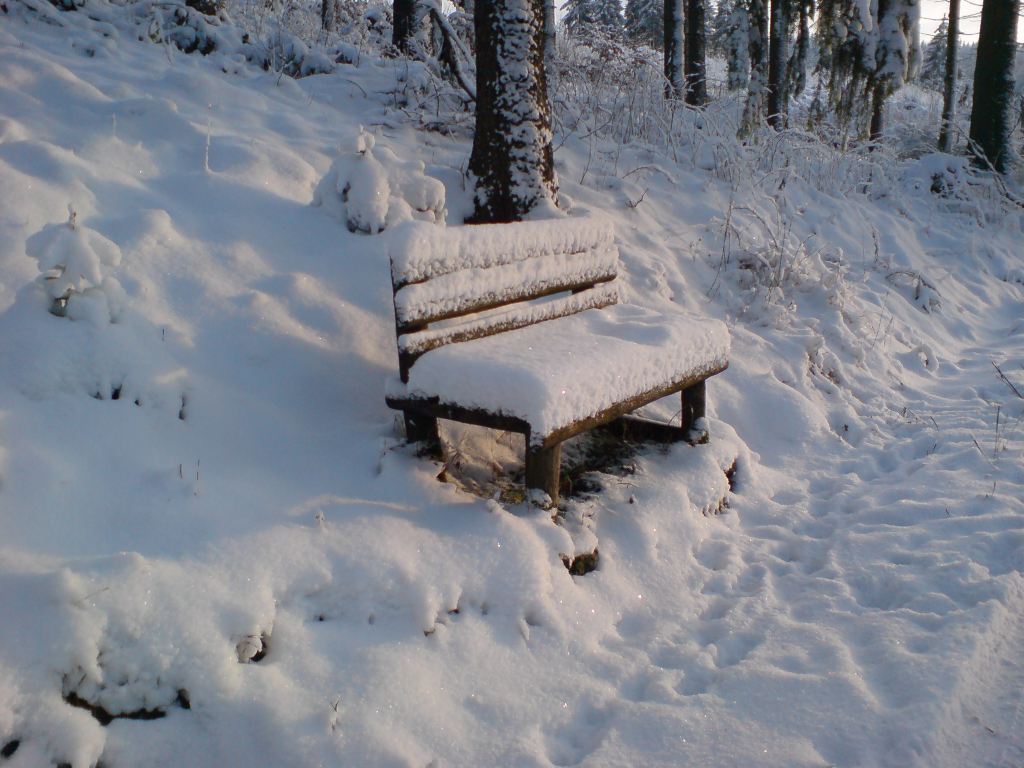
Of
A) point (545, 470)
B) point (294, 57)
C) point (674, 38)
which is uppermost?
point (674, 38)

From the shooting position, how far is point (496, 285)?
2693 millimetres

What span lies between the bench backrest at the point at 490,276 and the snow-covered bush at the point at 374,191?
1.07m

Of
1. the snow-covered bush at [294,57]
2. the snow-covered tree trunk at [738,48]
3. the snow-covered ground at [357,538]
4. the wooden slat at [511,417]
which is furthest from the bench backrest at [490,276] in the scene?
the snow-covered tree trunk at [738,48]

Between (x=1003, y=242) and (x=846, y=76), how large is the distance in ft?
11.4

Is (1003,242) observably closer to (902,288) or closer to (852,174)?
(852,174)

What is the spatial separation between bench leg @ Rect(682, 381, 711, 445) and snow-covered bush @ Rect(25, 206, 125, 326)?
7.84 ft

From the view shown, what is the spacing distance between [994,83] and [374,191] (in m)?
9.66

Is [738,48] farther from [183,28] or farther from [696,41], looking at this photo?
[183,28]

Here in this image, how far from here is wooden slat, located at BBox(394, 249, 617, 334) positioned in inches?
93.8

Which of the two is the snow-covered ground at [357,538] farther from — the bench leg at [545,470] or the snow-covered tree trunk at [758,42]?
the snow-covered tree trunk at [758,42]

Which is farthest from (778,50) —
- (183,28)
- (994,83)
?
(183,28)

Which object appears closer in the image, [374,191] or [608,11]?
[374,191]

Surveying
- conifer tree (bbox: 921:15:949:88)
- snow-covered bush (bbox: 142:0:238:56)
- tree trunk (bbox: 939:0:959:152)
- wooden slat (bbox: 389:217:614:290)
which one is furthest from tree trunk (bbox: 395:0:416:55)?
conifer tree (bbox: 921:15:949:88)

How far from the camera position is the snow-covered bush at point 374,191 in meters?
3.61
